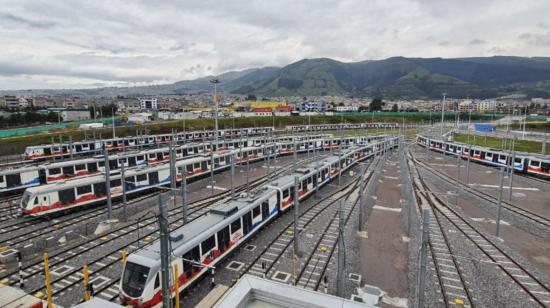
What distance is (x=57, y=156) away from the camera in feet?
163

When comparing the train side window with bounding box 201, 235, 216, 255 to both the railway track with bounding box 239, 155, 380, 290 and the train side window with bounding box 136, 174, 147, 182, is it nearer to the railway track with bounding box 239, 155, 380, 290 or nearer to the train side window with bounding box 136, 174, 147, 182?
the railway track with bounding box 239, 155, 380, 290

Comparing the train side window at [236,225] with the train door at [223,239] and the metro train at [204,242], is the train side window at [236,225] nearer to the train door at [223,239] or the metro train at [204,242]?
the metro train at [204,242]

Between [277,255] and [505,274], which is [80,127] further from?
[505,274]

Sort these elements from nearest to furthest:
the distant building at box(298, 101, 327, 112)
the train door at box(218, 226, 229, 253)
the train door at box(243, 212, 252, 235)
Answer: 1. the train door at box(218, 226, 229, 253)
2. the train door at box(243, 212, 252, 235)
3. the distant building at box(298, 101, 327, 112)

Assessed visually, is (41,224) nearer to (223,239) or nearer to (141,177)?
(141,177)

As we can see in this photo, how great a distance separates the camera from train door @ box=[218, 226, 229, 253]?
1642 cm

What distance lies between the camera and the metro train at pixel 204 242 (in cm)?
1219

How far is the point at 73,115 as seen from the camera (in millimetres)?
112625

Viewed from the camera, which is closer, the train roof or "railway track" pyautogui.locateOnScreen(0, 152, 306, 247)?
the train roof

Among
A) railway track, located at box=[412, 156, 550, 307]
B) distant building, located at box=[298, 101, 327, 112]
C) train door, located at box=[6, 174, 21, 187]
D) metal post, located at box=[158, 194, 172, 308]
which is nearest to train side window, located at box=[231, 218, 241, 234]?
metal post, located at box=[158, 194, 172, 308]

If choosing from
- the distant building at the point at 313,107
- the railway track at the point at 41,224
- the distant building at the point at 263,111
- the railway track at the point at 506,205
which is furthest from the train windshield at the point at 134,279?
the distant building at the point at 313,107

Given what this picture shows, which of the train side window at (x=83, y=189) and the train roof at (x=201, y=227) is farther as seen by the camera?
the train side window at (x=83, y=189)

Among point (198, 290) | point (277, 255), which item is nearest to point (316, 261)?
point (277, 255)

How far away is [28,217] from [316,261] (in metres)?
23.4
